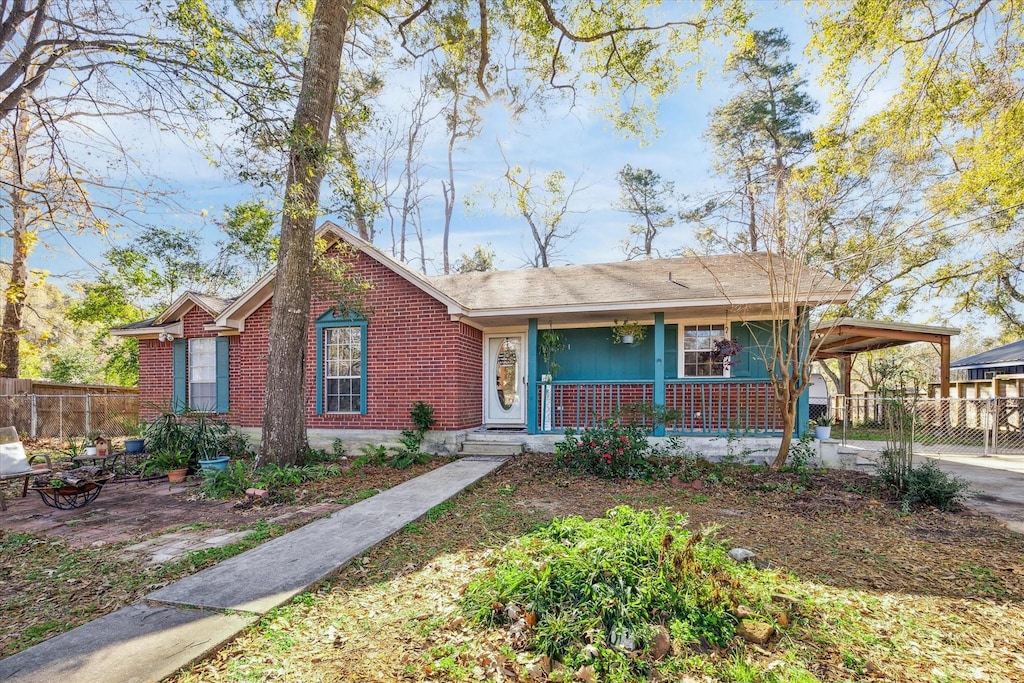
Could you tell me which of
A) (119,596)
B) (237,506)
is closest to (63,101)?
(237,506)

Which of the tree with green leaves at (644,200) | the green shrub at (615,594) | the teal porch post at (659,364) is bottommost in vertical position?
the green shrub at (615,594)

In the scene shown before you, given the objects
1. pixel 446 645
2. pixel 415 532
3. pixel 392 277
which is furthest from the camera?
pixel 392 277

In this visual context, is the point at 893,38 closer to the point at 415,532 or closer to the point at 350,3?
the point at 350,3

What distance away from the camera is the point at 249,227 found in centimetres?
763

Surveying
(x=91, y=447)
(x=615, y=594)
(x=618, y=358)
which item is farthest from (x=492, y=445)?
(x=91, y=447)

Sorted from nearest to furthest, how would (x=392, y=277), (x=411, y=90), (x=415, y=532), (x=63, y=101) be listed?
(x=415, y=532) < (x=63, y=101) < (x=392, y=277) < (x=411, y=90)

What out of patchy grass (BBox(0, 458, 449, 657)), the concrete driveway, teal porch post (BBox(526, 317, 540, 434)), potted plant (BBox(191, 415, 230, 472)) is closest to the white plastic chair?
patchy grass (BBox(0, 458, 449, 657))

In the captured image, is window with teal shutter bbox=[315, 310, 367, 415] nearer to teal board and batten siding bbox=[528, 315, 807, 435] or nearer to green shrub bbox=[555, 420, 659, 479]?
teal board and batten siding bbox=[528, 315, 807, 435]

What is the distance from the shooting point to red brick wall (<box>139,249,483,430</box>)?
9539mm

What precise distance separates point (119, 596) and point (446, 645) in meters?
2.51

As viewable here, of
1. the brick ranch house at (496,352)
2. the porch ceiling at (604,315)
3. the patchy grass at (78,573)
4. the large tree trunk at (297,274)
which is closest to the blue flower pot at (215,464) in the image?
the large tree trunk at (297,274)

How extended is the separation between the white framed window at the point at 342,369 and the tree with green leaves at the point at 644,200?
14909 millimetres

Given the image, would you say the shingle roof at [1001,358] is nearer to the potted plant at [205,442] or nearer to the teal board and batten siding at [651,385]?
the teal board and batten siding at [651,385]

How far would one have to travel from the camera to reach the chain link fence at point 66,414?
13258 mm
